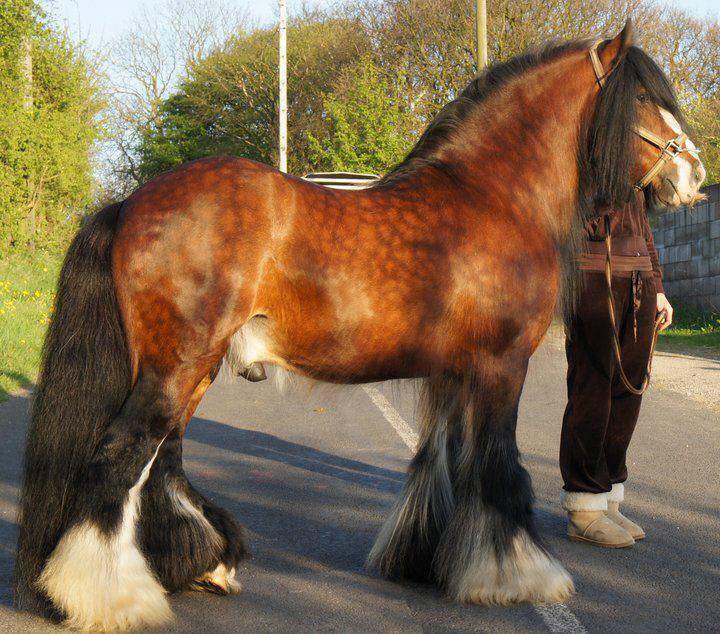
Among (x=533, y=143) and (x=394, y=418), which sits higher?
(x=533, y=143)

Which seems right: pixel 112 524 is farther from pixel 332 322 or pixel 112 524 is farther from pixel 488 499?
pixel 488 499

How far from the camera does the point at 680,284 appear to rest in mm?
15961

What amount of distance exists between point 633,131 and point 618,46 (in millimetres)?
392

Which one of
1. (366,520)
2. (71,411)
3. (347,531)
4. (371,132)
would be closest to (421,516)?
(347,531)

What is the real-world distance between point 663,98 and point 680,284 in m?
13.1

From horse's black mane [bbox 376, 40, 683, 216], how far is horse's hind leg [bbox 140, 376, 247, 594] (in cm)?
136

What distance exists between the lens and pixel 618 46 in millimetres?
3723

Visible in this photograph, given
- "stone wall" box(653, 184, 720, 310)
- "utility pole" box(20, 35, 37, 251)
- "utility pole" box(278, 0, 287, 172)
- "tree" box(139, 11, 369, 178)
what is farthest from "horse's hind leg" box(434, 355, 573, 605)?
"tree" box(139, 11, 369, 178)

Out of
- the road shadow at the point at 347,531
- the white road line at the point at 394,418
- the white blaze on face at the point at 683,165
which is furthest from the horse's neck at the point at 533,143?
the white road line at the point at 394,418

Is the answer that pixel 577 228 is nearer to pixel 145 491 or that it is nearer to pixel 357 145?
pixel 145 491

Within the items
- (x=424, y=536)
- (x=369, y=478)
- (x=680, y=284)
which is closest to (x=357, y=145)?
(x=680, y=284)

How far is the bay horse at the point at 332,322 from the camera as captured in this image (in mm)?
3100

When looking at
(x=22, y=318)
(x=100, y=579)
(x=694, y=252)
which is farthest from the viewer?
(x=694, y=252)

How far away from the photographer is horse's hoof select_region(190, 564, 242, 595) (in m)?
3.55
